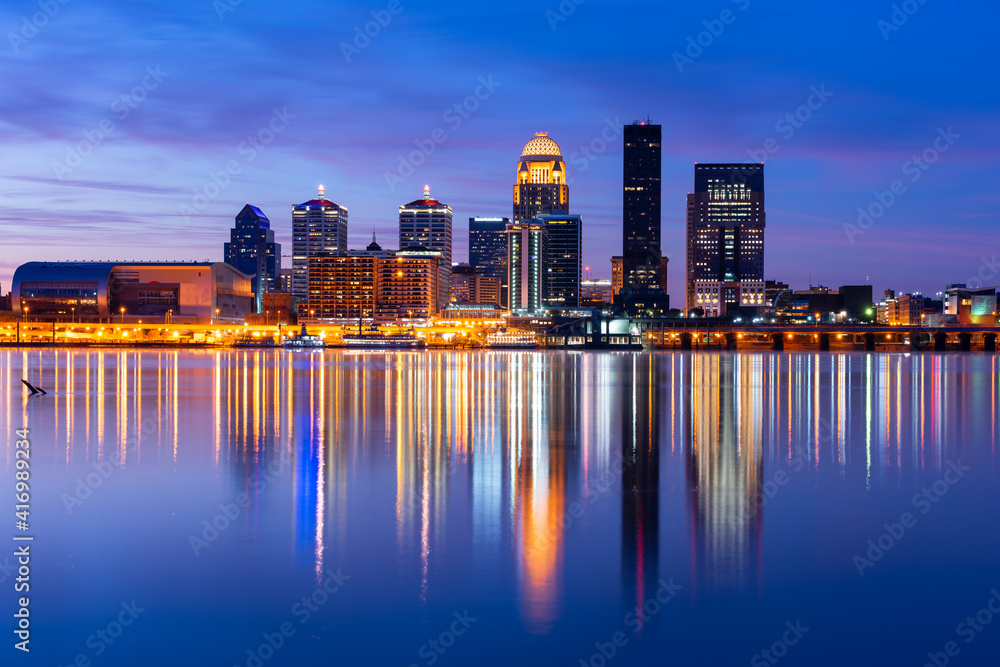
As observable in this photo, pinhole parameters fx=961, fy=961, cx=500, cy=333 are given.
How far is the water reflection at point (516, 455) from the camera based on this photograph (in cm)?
1367

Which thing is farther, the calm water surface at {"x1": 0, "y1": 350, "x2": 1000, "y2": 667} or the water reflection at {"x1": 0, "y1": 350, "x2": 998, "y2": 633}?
the water reflection at {"x1": 0, "y1": 350, "x2": 998, "y2": 633}

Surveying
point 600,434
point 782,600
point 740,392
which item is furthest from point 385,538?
point 740,392

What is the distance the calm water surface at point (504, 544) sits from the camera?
408 inches

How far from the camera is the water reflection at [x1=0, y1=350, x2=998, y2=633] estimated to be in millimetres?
13672

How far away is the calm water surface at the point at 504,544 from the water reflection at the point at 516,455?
0.09 meters

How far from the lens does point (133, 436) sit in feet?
91.9

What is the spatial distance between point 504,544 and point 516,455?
9819mm

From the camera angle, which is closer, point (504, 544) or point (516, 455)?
point (504, 544)

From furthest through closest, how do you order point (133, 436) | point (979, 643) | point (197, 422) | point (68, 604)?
point (197, 422), point (133, 436), point (68, 604), point (979, 643)

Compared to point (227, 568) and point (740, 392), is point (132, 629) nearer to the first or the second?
point (227, 568)

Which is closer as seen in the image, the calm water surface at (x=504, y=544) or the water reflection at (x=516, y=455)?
the calm water surface at (x=504, y=544)

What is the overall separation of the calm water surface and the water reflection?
0.09 metres

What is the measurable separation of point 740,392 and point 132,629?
44087 millimetres

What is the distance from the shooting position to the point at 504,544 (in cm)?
1417
